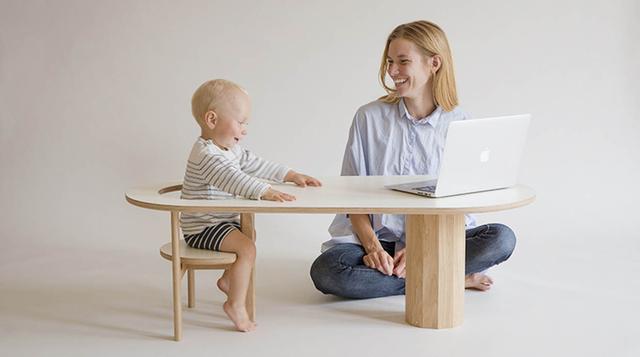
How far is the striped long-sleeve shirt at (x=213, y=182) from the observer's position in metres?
3.02

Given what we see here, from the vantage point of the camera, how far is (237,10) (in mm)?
4453

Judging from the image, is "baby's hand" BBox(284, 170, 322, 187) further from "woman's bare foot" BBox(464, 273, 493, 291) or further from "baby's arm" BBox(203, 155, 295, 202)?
"woman's bare foot" BBox(464, 273, 493, 291)

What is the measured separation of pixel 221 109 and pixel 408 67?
0.71 metres

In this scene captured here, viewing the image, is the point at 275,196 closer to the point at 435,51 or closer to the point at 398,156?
the point at 398,156

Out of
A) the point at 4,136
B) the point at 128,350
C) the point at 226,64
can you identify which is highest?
the point at 226,64

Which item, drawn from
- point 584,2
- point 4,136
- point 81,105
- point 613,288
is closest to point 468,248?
point 613,288

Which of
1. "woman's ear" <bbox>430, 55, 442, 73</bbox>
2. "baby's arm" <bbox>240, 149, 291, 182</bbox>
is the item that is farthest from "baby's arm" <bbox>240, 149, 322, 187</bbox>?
"woman's ear" <bbox>430, 55, 442, 73</bbox>

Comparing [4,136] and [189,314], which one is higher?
[4,136]

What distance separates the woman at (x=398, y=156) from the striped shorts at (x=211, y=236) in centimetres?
50

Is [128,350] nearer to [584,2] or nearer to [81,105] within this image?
[81,105]

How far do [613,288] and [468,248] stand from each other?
1.92 feet

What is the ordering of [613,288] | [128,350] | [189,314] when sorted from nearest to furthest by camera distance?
[128,350]
[189,314]
[613,288]

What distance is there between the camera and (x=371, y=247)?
352 cm

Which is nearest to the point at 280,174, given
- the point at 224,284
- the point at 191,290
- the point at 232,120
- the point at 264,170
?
the point at 264,170
